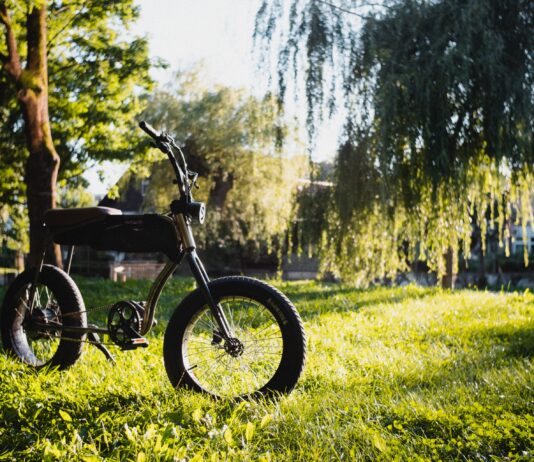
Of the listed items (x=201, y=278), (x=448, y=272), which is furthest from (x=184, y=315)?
(x=448, y=272)

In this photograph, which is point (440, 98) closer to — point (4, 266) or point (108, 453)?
point (108, 453)

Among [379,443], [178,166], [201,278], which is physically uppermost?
[178,166]

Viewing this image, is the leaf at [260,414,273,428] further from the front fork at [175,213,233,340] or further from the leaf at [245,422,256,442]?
the front fork at [175,213,233,340]

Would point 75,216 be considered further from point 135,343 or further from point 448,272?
point 448,272

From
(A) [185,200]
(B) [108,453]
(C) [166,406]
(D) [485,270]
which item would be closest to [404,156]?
(A) [185,200]

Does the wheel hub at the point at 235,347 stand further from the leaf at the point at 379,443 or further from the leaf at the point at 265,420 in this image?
the leaf at the point at 379,443

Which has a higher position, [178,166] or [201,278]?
[178,166]

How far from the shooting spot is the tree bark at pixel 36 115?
8.89m

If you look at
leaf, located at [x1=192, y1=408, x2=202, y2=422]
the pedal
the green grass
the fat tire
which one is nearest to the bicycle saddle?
the fat tire

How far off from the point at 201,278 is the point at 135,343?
23.3 inches

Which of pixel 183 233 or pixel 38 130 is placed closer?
pixel 183 233

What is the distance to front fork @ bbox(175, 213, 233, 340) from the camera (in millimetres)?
3311

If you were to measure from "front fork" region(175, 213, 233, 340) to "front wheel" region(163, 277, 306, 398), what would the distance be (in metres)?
0.04

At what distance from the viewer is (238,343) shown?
3.33m
